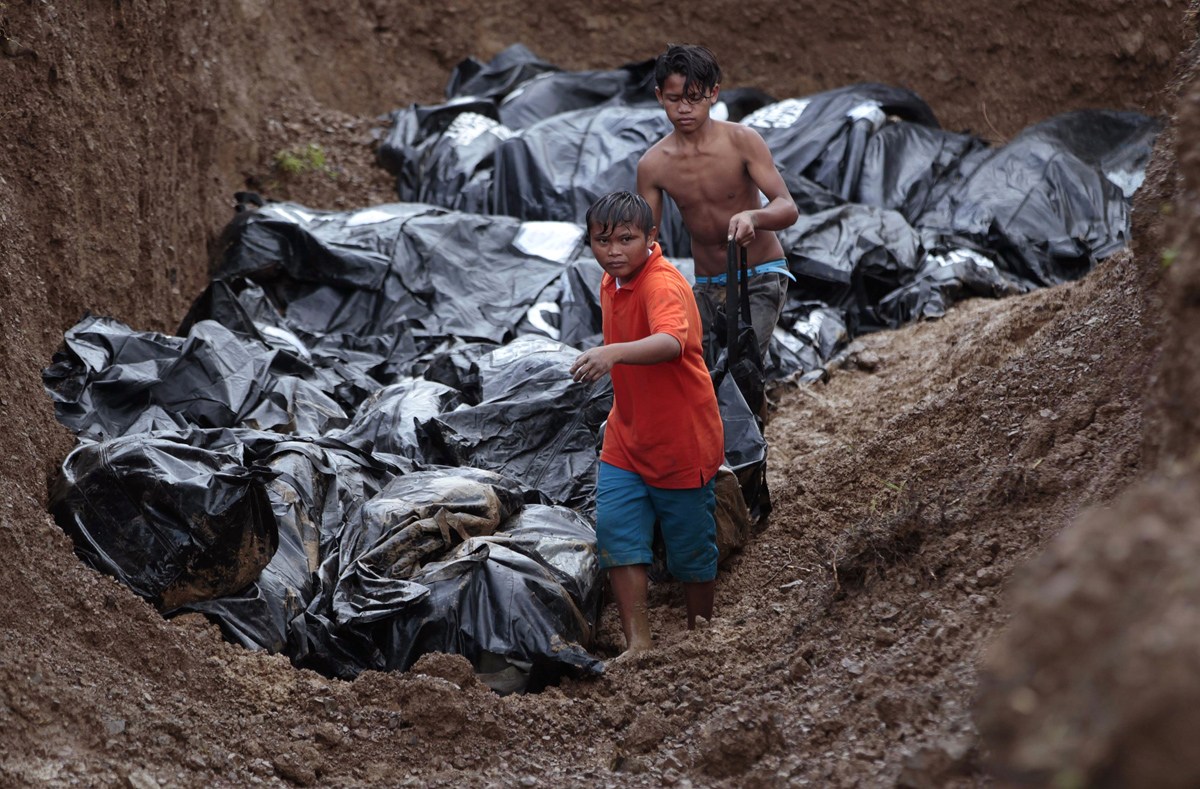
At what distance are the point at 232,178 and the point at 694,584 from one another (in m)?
5.25

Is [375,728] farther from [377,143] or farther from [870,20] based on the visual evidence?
[870,20]

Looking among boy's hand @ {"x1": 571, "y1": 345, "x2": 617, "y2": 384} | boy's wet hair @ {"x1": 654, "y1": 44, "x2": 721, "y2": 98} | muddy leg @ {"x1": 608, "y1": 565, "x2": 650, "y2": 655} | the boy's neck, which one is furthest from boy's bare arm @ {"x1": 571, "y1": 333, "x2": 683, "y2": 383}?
the boy's neck

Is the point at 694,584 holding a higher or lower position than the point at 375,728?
lower

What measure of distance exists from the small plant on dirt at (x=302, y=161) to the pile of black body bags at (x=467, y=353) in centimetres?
48

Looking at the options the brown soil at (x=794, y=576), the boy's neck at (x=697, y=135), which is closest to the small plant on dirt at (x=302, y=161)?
the brown soil at (x=794, y=576)

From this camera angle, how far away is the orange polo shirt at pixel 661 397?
11.6 ft

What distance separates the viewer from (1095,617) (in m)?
1.20

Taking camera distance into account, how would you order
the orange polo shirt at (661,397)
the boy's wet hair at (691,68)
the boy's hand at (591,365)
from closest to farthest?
1. the boy's hand at (591,365)
2. the orange polo shirt at (661,397)
3. the boy's wet hair at (691,68)

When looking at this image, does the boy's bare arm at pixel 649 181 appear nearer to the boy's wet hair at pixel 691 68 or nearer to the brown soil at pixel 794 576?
the boy's wet hair at pixel 691 68

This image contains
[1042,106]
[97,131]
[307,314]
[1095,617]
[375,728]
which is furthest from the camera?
[1042,106]

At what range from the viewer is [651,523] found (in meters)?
3.73

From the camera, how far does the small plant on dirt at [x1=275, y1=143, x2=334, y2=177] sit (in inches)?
323

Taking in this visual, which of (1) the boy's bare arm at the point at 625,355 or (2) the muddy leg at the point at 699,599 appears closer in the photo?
(1) the boy's bare arm at the point at 625,355

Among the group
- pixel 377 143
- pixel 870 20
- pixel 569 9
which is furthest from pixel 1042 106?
pixel 377 143
